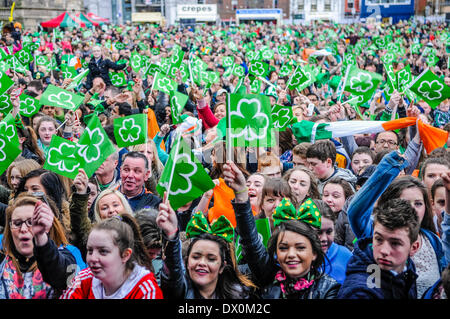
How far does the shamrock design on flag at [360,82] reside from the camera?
26.6 ft

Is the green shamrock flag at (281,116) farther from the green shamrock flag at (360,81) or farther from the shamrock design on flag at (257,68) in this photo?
the shamrock design on flag at (257,68)

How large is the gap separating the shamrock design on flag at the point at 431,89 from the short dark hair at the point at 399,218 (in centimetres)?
411

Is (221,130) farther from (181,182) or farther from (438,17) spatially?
(438,17)

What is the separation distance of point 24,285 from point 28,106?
4822 millimetres

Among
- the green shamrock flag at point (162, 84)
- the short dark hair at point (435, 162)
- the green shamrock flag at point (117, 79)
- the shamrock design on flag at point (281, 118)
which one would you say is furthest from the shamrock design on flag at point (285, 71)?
the short dark hair at point (435, 162)

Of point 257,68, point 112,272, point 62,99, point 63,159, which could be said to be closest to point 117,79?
point 257,68

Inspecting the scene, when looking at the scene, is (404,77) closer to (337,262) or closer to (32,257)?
(337,262)

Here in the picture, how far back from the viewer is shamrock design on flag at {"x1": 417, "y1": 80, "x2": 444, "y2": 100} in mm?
6891

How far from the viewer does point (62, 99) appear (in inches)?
283

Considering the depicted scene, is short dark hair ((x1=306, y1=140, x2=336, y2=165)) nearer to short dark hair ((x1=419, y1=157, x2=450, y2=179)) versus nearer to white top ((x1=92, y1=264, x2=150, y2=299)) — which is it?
short dark hair ((x1=419, y1=157, x2=450, y2=179))

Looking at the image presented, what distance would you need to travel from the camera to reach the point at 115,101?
8594mm

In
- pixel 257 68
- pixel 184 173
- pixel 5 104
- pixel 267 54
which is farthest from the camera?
pixel 267 54

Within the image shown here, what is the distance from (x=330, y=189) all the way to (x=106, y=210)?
5.90ft
